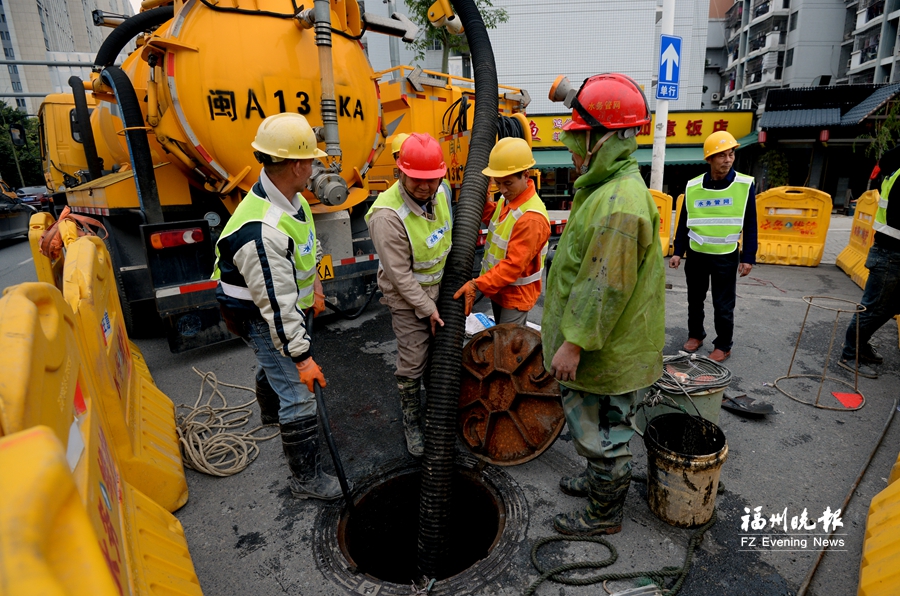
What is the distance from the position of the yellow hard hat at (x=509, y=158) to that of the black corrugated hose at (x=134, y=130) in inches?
114

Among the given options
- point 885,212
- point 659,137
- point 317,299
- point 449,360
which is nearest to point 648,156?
point 659,137

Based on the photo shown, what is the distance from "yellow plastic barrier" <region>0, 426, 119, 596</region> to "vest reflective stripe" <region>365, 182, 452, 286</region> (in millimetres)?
2221

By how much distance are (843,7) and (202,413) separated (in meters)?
41.4

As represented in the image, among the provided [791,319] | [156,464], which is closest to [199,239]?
[156,464]

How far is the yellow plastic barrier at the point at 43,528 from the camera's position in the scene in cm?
62

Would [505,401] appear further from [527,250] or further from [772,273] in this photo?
[772,273]

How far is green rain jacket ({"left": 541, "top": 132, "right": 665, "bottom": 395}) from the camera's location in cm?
191

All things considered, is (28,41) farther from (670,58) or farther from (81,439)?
(81,439)

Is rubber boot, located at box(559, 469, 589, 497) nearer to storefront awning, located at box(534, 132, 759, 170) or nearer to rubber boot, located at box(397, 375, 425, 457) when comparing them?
rubber boot, located at box(397, 375, 425, 457)

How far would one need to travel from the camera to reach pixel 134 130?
149 inches

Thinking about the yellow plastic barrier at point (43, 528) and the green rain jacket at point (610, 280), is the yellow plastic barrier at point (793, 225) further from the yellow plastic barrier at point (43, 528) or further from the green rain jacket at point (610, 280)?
the yellow plastic barrier at point (43, 528)

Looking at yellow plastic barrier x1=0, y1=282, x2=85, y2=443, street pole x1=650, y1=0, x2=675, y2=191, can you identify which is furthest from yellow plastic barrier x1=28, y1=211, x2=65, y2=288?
street pole x1=650, y1=0, x2=675, y2=191

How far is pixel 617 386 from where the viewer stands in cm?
213

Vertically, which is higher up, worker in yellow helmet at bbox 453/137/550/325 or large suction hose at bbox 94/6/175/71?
large suction hose at bbox 94/6/175/71
